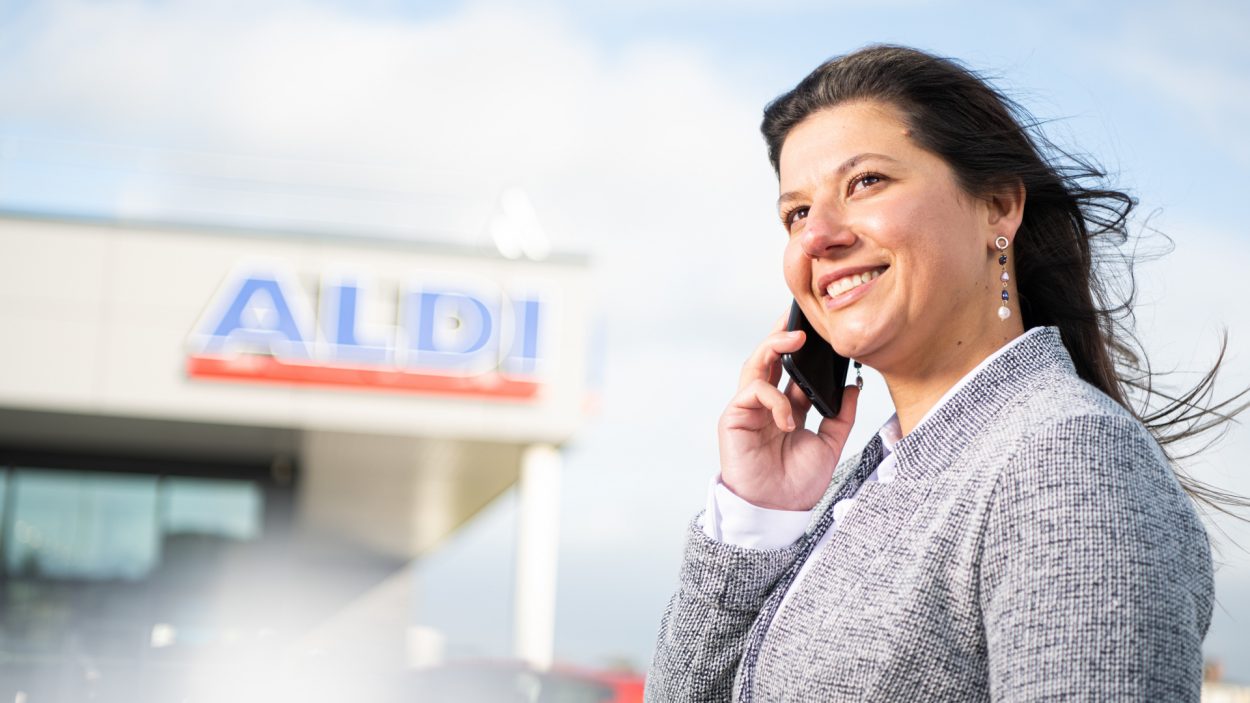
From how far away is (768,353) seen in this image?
220 cm

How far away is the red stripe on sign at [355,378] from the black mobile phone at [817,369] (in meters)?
9.55

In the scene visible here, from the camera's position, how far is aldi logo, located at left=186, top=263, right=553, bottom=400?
11695 mm

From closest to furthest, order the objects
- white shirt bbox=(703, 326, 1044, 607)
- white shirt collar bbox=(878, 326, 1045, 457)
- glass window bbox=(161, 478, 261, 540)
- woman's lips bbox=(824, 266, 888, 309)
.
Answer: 1. white shirt collar bbox=(878, 326, 1045, 457)
2. woman's lips bbox=(824, 266, 888, 309)
3. white shirt bbox=(703, 326, 1044, 607)
4. glass window bbox=(161, 478, 261, 540)

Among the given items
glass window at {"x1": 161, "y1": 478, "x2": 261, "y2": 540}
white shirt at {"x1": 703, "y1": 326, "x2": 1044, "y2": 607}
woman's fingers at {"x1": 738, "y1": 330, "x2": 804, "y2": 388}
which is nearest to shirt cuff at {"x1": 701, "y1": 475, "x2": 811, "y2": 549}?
white shirt at {"x1": 703, "y1": 326, "x2": 1044, "y2": 607}

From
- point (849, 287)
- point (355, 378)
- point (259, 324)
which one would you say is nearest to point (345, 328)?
point (355, 378)

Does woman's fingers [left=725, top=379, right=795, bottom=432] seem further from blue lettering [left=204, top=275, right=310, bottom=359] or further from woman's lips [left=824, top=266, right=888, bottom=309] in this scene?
blue lettering [left=204, top=275, right=310, bottom=359]

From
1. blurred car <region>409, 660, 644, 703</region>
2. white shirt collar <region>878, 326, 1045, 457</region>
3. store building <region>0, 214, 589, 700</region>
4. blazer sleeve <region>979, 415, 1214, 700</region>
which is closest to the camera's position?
blazer sleeve <region>979, 415, 1214, 700</region>

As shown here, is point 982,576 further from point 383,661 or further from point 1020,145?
point 383,661

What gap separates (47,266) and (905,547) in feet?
37.7

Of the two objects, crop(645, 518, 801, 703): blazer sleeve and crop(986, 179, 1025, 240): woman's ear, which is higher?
crop(986, 179, 1025, 240): woman's ear

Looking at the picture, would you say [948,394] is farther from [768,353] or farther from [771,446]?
[768,353]

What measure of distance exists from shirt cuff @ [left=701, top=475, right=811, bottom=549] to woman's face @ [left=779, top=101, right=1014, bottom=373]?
0.27 meters

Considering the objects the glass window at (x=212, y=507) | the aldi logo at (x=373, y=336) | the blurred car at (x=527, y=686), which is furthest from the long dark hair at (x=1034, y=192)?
the glass window at (x=212, y=507)

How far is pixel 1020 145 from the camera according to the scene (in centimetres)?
190
